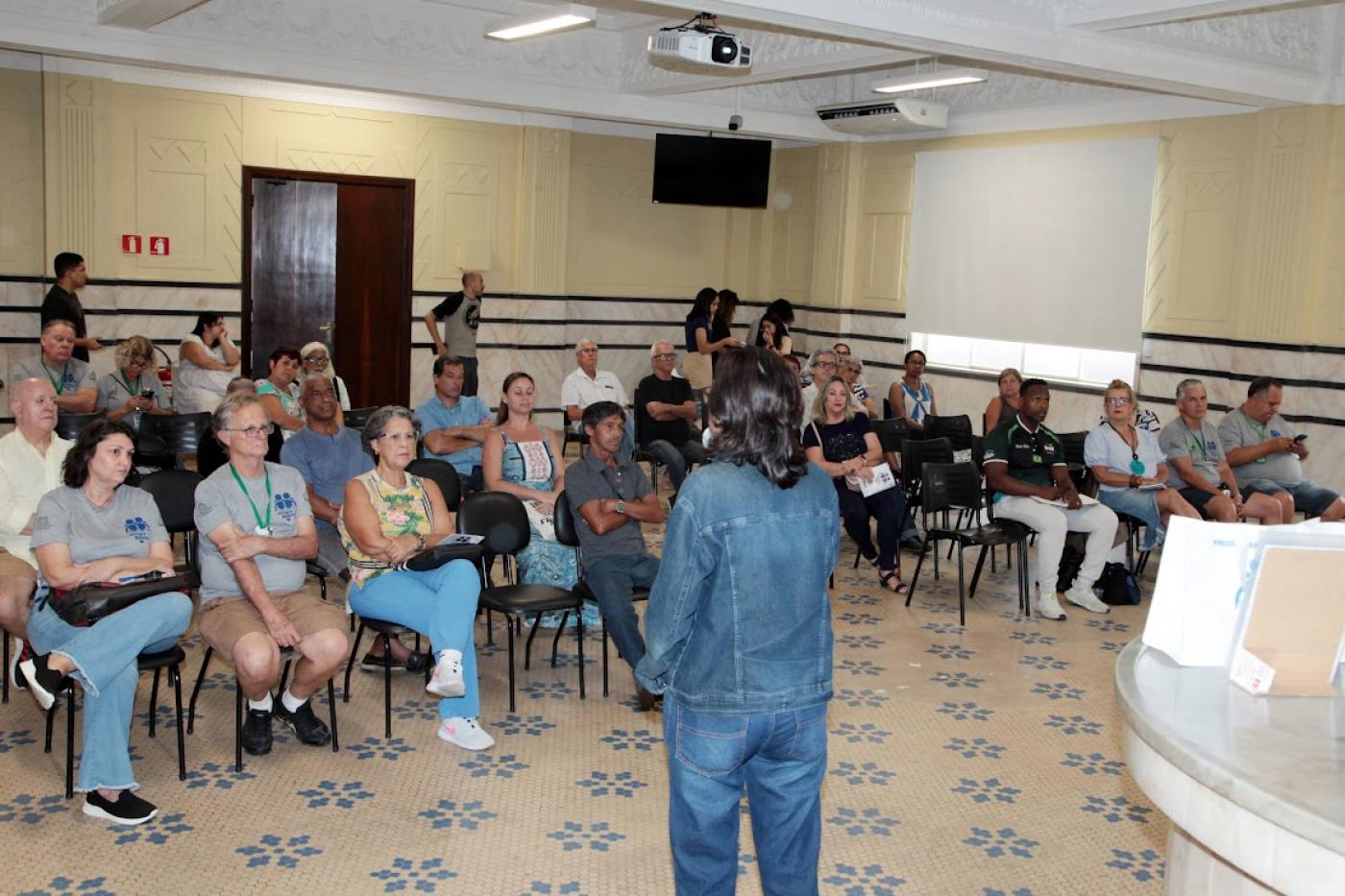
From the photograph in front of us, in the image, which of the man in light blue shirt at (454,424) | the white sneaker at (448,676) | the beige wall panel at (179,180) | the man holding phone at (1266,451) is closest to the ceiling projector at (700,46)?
the man in light blue shirt at (454,424)

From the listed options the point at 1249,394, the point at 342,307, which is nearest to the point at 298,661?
the point at 1249,394

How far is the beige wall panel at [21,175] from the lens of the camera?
10164mm

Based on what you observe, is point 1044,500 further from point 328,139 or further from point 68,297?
point 328,139

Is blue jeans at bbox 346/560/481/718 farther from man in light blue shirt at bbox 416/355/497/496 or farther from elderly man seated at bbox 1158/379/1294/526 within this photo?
elderly man seated at bbox 1158/379/1294/526

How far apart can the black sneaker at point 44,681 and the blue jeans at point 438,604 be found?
111 cm

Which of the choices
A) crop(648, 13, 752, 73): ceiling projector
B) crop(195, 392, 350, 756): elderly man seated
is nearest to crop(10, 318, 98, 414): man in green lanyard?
crop(195, 392, 350, 756): elderly man seated

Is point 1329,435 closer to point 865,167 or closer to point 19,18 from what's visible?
point 865,167

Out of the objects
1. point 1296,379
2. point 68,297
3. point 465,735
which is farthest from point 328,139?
point 1296,379

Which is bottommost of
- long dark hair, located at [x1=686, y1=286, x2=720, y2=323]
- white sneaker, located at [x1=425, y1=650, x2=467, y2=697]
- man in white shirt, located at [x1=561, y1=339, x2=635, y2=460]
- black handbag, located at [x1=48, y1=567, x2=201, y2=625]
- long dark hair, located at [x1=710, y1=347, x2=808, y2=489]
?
white sneaker, located at [x1=425, y1=650, x2=467, y2=697]

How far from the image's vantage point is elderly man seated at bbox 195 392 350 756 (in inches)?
178

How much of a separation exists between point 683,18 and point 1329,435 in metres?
6.07

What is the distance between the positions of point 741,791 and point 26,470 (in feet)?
11.1

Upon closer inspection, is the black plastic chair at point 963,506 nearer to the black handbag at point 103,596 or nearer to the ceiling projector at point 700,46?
the ceiling projector at point 700,46

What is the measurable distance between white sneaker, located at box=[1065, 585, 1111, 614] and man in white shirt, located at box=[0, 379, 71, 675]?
5.28 meters
